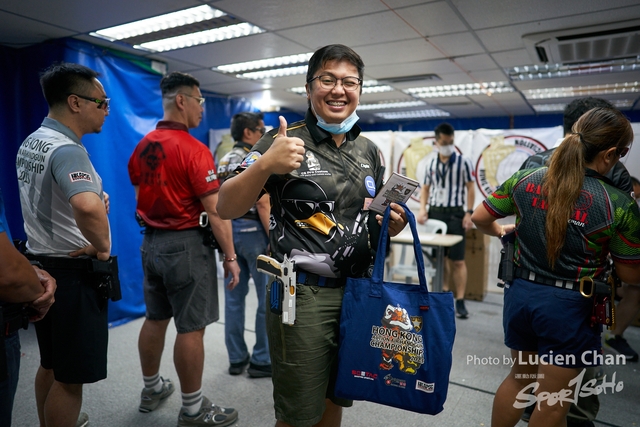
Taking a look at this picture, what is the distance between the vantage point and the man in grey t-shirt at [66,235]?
1.57m

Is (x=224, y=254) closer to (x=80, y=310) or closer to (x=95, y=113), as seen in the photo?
(x=80, y=310)

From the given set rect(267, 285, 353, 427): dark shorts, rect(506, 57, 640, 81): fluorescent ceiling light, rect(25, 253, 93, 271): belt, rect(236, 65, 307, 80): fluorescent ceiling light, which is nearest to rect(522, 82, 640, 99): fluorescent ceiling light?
rect(506, 57, 640, 81): fluorescent ceiling light

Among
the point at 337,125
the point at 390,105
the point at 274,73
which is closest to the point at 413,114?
the point at 390,105

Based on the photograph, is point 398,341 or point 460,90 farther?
point 460,90

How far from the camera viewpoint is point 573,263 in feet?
4.86

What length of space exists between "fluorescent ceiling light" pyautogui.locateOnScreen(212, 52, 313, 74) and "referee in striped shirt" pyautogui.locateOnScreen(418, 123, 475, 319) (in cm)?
168

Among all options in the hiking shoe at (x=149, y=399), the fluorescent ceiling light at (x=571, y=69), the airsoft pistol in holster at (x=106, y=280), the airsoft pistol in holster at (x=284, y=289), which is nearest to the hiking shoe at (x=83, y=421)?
the hiking shoe at (x=149, y=399)

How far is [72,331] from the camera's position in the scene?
1.61m

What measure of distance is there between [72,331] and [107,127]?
8.48ft

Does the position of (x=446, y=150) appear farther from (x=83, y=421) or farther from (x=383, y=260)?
(x=83, y=421)

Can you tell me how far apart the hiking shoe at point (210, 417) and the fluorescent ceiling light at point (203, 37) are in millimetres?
2914

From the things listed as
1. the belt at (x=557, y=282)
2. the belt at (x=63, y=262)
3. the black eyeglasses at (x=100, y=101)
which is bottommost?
the belt at (x=63, y=262)

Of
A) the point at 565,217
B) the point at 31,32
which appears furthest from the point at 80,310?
the point at 31,32

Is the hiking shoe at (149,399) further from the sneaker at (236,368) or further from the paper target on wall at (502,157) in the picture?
the paper target on wall at (502,157)
